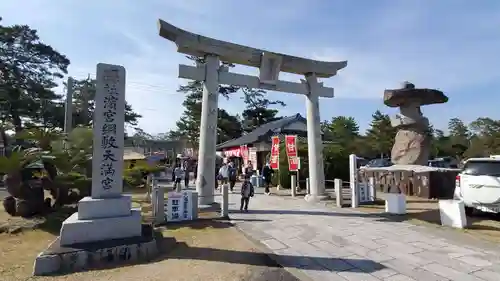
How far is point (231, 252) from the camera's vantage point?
6.11 metres

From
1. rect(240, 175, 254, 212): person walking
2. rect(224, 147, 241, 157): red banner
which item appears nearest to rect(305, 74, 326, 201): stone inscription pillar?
rect(240, 175, 254, 212): person walking

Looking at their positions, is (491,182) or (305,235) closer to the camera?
(305,235)

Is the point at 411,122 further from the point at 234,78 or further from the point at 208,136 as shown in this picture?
the point at 208,136

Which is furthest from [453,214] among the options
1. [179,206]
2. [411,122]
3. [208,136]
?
[411,122]

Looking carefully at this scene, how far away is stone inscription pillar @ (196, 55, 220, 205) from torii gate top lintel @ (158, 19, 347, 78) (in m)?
0.41

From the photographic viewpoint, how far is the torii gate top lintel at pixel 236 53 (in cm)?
1023

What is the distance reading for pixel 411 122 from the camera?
21.9 m

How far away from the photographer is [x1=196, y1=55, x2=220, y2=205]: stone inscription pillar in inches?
416

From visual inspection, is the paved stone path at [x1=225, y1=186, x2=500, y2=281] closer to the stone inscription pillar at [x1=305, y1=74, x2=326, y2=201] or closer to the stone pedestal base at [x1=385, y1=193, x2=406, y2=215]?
the stone pedestal base at [x1=385, y1=193, x2=406, y2=215]

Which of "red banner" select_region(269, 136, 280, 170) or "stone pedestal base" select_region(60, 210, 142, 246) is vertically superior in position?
"red banner" select_region(269, 136, 280, 170)

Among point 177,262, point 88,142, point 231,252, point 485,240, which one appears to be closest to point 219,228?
point 231,252

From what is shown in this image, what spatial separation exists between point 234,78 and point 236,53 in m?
0.88

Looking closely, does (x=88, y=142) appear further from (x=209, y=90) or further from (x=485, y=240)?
(x=485, y=240)

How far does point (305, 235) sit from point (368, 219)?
2.82 metres
